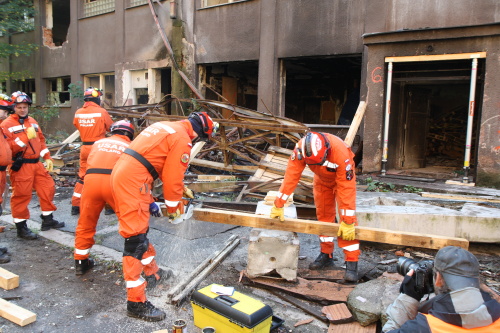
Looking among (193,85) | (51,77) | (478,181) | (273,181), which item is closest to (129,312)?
(273,181)

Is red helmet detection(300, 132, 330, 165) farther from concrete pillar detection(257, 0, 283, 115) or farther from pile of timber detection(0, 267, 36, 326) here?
concrete pillar detection(257, 0, 283, 115)

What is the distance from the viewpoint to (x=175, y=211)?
343 cm

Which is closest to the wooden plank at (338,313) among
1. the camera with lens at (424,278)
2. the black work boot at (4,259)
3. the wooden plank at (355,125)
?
the camera with lens at (424,278)

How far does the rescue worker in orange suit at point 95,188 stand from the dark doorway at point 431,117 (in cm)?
659

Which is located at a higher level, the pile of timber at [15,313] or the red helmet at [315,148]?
the red helmet at [315,148]

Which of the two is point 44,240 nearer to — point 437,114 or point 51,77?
point 437,114

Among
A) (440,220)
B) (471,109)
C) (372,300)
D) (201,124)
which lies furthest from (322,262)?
(471,109)

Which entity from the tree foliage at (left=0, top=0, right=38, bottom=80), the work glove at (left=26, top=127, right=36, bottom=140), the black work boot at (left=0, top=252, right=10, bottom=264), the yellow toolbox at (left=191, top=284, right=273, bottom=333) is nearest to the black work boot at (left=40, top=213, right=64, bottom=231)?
the black work boot at (left=0, top=252, right=10, bottom=264)

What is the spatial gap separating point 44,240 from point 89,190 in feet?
6.71

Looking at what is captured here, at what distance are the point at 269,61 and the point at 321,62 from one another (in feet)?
7.97

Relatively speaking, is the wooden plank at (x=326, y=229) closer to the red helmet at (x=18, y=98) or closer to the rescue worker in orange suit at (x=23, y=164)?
the rescue worker in orange suit at (x=23, y=164)

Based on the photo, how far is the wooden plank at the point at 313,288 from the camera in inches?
139

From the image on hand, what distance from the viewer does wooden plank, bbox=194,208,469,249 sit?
3350mm

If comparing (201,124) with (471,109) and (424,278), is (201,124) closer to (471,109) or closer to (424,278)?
(424,278)
